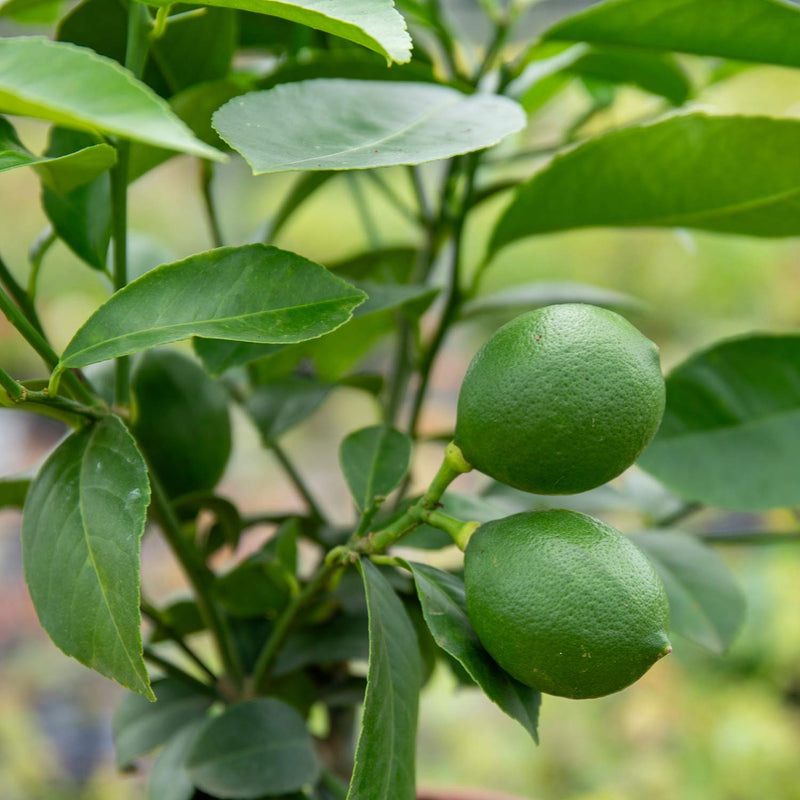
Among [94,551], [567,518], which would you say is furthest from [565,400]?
[94,551]

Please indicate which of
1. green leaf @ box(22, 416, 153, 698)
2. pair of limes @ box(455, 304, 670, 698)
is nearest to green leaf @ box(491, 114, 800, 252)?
pair of limes @ box(455, 304, 670, 698)

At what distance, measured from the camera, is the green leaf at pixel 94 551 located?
280 millimetres

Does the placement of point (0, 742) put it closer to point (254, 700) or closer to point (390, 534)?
point (254, 700)

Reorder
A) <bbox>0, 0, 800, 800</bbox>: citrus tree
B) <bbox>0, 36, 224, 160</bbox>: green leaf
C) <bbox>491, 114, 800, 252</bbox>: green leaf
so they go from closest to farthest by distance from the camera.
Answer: <bbox>0, 36, 224, 160</bbox>: green leaf
<bbox>0, 0, 800, 800</bbox>: citrus tree
<bbox>491, 114, 800, 252</bbox>: green leaf

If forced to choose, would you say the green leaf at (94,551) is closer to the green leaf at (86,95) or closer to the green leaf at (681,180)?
the green leaf at (86,95)

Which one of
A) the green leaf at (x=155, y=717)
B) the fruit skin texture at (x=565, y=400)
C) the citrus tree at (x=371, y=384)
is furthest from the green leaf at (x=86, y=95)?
the green leaf at (x=155, y=717)

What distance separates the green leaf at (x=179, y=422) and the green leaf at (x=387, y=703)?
0.15m

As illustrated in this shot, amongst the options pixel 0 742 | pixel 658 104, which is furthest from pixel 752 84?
pixel 0 742

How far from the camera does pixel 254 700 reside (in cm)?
44

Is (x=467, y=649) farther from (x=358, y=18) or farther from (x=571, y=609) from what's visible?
(x=358, y=18)

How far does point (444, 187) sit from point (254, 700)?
33cm

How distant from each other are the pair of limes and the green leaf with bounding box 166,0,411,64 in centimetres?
11

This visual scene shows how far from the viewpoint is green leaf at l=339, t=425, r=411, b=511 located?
37 centimetres

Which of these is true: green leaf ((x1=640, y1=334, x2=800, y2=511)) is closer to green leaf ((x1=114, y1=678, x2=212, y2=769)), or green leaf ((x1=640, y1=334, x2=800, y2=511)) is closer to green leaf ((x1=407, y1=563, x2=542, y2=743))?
green leaf ((x1=407, y1=563, x2=542, y2=743))
